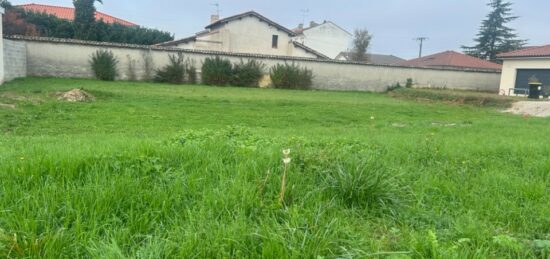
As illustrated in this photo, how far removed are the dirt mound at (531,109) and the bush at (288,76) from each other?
11.6 meters

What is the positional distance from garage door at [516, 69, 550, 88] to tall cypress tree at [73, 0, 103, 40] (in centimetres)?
3119

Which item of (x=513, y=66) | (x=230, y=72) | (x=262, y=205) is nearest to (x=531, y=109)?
(x=513, y=66)

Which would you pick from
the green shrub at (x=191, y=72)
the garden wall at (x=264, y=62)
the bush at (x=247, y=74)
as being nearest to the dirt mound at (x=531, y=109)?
the garden wall at (x=264, y=62)

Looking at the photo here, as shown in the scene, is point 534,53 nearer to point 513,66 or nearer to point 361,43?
Result: point 513,66

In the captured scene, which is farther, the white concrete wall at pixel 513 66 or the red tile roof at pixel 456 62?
the red tile roof at pixel 456 62

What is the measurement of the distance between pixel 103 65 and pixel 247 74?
8.04m

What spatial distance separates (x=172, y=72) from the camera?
21.2 meters

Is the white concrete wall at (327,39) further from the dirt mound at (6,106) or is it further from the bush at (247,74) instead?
the dirt mound at (6,106)

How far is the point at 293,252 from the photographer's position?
1.89 m

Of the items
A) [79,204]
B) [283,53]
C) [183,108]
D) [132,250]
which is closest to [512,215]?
[132,250]

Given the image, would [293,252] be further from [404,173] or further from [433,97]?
[433,97]

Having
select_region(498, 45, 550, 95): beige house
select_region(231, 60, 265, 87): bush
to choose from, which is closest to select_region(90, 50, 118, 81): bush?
select_region(231, 60, 265, 87): bush

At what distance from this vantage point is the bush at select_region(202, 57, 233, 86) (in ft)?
70.8

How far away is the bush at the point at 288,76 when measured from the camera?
2298 cm
